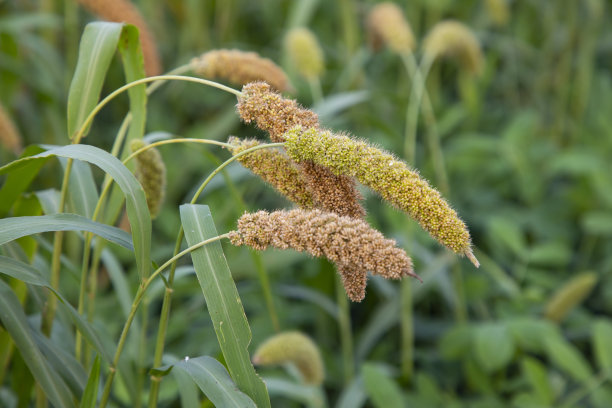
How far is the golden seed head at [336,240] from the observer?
36.4 inches

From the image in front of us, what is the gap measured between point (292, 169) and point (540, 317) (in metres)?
1.96

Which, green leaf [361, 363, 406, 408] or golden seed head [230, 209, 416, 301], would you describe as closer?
golden seed head [230, 209, 416, 301]

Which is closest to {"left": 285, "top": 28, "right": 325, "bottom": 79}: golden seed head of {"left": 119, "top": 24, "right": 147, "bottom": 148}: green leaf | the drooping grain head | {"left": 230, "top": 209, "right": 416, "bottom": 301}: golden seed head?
the drooping grain head

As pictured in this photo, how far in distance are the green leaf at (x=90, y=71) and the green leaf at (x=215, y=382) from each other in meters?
0.53

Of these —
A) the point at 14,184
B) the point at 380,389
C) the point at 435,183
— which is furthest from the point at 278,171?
the point at 435,183

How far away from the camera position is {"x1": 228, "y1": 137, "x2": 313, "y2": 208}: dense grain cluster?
3.50ft

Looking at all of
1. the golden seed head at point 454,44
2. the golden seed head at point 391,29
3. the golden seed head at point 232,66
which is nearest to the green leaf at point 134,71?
the golden seed head at point 232,66

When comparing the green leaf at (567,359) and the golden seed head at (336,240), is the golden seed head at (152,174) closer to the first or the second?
the golden seed head at (336,240)

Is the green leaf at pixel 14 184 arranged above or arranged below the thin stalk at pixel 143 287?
above

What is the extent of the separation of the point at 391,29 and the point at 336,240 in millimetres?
1769

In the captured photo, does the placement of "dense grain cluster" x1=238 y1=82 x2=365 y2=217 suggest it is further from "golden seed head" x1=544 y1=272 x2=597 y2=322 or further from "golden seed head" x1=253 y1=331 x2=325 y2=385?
"golden seed head" x1=544 y1=272 x2=597 y2=322

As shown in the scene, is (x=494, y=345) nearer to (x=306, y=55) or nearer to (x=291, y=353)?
(x=291, y=353)

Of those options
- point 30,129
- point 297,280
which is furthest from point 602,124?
point 30,129

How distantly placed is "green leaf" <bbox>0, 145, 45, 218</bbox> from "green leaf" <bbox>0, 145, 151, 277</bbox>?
25cm
